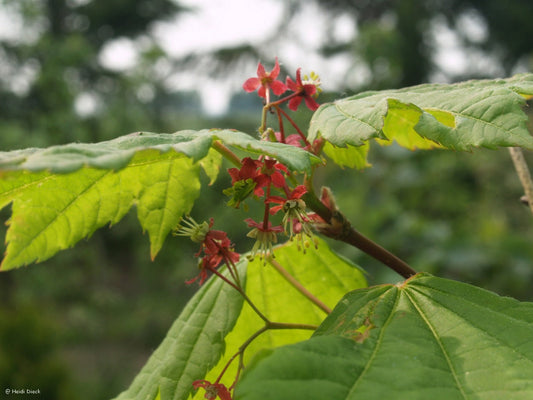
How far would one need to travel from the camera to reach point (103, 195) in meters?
0.74

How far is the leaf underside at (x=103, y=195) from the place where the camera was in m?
0.62

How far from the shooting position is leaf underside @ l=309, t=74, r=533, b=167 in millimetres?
604

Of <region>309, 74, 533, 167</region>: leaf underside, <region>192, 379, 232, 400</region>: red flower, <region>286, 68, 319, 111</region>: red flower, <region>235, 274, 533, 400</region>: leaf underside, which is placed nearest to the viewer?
<region>235, 274, 533, 400</region>: leaf underside

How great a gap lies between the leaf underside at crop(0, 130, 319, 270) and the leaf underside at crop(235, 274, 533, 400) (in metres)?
0.20

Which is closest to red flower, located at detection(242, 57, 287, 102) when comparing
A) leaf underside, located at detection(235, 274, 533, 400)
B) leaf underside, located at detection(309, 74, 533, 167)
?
leaf underside, located at detection(309, 74, 533, 167)

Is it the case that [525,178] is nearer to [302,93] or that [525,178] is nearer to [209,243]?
[302,93]

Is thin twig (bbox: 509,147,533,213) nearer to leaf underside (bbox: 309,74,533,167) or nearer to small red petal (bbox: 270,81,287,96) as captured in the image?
leaf underside (bbox: 309,74,533,167)

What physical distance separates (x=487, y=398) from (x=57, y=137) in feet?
26.6

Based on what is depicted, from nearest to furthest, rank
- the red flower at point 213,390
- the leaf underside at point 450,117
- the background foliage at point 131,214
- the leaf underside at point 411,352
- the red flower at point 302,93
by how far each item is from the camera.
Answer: the leaf underside at point 411,352 < the leaf underside at point 450,117 < the red flower at point 213,390 < the red flower at point 302,93 < the background foliage at point 131,214

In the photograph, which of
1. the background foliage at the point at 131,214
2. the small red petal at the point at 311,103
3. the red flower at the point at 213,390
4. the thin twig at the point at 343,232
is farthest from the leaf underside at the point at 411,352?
the background foliage at the point at 131,214

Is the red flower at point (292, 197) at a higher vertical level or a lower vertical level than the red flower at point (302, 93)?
lower

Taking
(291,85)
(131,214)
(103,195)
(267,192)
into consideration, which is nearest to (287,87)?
(291,85)

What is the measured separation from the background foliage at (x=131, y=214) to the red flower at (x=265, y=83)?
231 centimetres

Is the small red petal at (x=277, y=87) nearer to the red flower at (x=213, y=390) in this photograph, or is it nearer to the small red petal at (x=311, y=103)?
the small red petal at (x=311, y=103)
